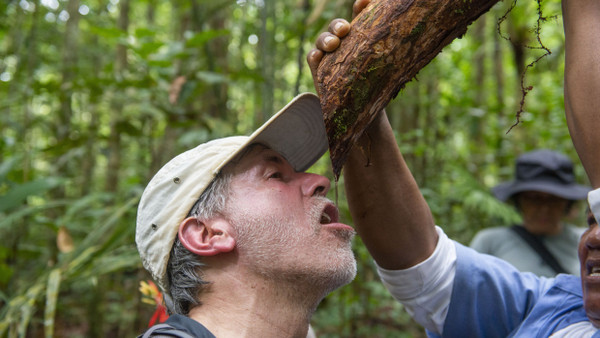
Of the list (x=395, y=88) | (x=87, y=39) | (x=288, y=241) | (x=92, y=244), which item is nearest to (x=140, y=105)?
(x=92, y=244)

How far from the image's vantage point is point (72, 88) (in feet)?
11.0

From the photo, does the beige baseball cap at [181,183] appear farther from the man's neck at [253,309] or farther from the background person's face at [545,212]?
the background person's face at [545,212]

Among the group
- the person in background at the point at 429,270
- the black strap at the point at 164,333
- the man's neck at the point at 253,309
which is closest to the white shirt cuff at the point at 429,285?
the person in background at the point at 429,270

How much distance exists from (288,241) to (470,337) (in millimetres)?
845

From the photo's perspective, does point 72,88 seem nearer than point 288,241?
No

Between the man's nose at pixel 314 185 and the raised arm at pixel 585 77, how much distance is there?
0.82 meters

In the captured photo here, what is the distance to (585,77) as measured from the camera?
48.8 inches

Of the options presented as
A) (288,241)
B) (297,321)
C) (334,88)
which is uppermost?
(334,88)

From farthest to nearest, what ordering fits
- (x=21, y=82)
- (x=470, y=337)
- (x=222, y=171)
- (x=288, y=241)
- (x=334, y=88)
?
(x=21, y=82), (x=470, y=337), (x=222, y=171), (x=288, y=241), (x=334, y=88)

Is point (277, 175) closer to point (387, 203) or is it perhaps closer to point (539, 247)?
point (387, 203)

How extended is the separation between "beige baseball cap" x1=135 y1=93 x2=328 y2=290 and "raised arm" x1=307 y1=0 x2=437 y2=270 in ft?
0.83

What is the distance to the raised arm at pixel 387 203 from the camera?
1788 millimetres

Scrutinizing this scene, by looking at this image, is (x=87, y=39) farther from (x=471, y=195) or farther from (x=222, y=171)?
(x=222, y=171)

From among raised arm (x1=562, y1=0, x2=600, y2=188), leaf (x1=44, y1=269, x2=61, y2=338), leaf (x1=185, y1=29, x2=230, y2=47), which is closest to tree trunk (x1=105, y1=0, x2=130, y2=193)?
leaf (x1=185, y1=29, x2=230, y2=47)
